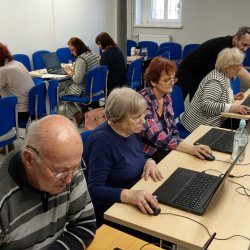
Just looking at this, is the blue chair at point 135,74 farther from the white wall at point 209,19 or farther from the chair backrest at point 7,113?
the white wall at point 209,19

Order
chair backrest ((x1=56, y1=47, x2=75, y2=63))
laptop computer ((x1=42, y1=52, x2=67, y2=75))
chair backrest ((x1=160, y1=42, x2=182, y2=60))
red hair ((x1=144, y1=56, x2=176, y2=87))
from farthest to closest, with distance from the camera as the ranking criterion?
chair backrest ((x1=160, y1=42, x2=182, y2=60)) < chair backrest ((x1=56, y1=47, x2=75, y2=63)) < laptop computer ((x1=42, y1=52, x2=67, y2=75)) < red hair ((x1=144, y1=56, x2=176, y2=87))

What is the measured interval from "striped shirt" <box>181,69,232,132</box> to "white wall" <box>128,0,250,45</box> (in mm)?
4579

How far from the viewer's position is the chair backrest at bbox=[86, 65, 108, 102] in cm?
431

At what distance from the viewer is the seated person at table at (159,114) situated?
2227 mm

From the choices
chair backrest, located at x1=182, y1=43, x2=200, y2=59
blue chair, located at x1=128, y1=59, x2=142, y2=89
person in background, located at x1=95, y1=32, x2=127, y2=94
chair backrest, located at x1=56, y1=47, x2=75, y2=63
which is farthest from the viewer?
chair backrest, located at x1=182, y1=43, x2=200, y2=59

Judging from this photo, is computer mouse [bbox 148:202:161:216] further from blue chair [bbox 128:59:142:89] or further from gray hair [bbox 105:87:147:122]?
blue chair [bbox 128:59:142:89]

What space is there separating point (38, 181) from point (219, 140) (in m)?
1.52

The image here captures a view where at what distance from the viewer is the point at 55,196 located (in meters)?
1.20

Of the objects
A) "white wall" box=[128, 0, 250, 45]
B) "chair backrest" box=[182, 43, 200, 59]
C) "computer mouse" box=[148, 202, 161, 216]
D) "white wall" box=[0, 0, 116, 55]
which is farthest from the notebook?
"white wall" box=[128, 0, 250, 45]

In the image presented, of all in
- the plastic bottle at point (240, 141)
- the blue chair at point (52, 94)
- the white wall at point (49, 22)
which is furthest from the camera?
the white wall at point (49, 22)

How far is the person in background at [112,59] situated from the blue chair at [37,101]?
1.43m

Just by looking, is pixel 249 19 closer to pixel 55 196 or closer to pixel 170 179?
pixel 170 179

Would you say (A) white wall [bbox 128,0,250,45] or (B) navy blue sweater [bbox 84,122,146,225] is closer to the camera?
(B) navy blue sweater [bbox 84,122,146,225]

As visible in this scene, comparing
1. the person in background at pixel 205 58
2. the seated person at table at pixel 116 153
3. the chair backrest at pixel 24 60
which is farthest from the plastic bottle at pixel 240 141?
the chair backrest at pixel 24 60
